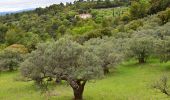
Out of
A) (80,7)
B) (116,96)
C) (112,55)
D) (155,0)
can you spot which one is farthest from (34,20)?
(116,96)

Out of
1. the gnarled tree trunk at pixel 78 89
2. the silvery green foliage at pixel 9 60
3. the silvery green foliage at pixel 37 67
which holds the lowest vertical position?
the silvery green foliage at pixel 9 60

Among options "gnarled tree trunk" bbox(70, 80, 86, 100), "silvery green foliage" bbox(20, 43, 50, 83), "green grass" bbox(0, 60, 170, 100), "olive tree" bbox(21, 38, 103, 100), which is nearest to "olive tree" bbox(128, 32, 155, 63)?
"green grass" bbox(0, 60, 170, 100)

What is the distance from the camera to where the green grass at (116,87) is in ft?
135

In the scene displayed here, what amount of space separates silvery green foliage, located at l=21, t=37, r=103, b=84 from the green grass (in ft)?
11.7

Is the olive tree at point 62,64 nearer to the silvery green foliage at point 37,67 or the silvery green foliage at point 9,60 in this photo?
the silvery green foliage at point 37,67

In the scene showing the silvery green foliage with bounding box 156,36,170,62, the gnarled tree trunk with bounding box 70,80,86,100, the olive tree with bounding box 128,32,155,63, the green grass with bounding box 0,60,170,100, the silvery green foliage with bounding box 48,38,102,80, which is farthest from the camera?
the olive tree with bounding box 128,32,155,63

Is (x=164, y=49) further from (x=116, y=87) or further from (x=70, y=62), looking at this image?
(x=70, y=62)

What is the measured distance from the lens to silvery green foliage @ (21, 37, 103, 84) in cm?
3694

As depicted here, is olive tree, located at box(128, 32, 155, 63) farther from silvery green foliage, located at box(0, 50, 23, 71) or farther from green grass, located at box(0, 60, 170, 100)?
silvery green foliage, located at box(0, 50, 23, 71)

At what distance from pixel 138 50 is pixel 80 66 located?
80.4 ft

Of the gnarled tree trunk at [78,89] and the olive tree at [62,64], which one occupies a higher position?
the olive tree at [62,64]

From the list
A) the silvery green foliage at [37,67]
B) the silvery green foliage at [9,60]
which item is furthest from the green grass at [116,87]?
the silvery green foliage at [9,60]

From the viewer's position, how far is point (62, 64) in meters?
37.2

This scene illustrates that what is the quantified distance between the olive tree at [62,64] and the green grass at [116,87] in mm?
3559
